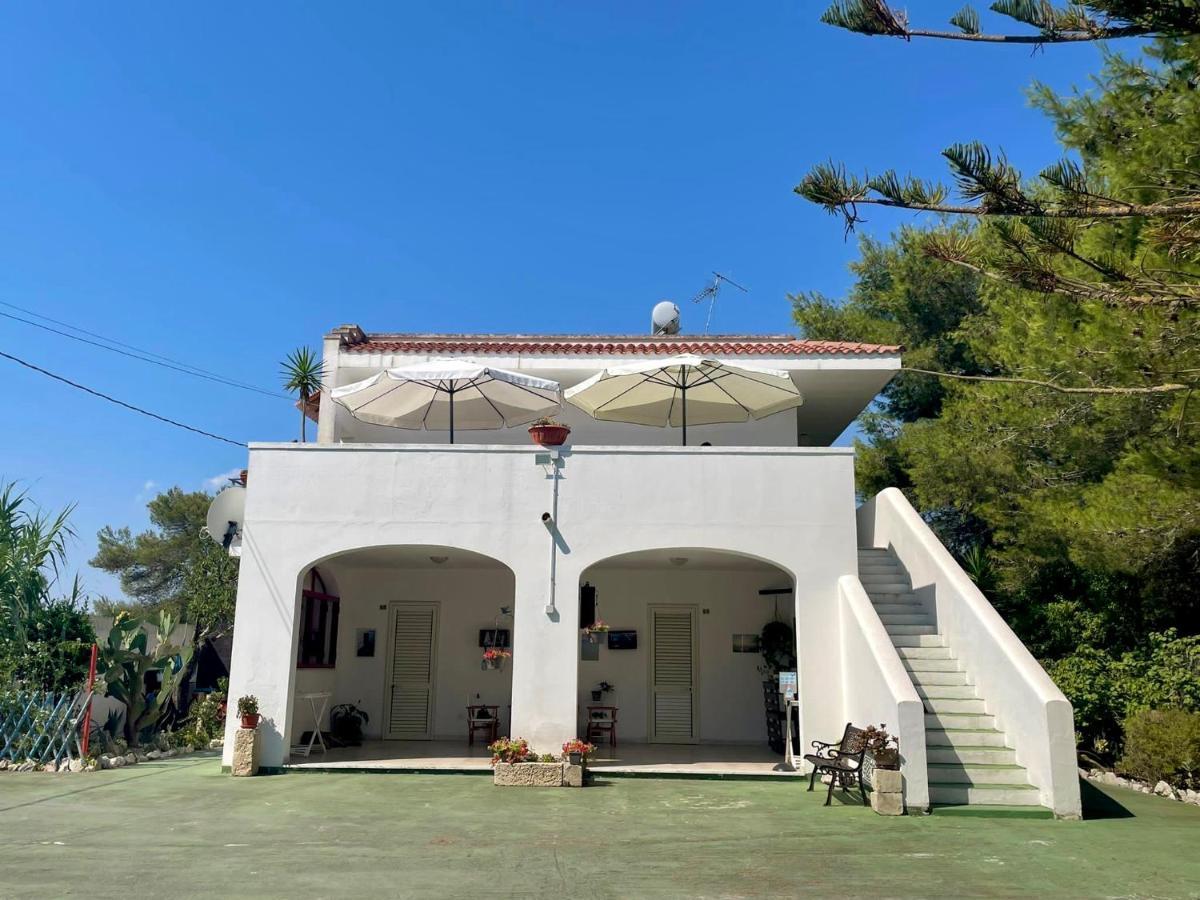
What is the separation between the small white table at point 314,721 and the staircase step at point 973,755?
7.93 m

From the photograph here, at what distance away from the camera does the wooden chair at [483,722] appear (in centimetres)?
1412

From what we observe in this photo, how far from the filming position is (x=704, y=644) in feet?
49.2

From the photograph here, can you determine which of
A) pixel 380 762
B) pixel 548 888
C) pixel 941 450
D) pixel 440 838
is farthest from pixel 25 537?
pixel 941 450

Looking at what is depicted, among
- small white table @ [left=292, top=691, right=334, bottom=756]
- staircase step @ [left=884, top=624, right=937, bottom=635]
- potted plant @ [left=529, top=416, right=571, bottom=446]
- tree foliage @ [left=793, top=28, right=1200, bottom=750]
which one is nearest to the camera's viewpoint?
tree foliage @ [left=793, top=28, right=1200, bottom=750]

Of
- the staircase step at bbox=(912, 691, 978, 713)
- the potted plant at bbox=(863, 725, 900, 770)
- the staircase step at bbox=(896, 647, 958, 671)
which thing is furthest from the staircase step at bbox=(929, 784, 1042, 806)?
the staircase step at bbox=(896, 647, 958, 671)

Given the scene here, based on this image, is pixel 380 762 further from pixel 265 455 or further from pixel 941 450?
pixel 941 450

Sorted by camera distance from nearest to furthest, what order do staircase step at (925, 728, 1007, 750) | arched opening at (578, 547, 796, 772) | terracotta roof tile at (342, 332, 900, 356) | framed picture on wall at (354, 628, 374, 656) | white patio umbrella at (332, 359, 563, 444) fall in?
staircase step at (925, 728, 1007, 750) → white patio umbrella at (332, 359, 563, 444) → arched opening at (578, 547, 796, 772) → framed picture on wall at (354, 628, 374, 656) → terracotta roof tile at (342, 332, 900, 356)

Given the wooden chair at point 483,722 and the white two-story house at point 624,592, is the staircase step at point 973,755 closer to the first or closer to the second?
the white two-story house at point 624,592

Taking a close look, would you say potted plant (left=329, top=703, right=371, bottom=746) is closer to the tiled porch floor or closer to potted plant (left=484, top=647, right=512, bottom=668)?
the tiled porch floor

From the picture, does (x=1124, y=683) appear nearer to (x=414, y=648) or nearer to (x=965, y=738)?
(x=965, y=738)

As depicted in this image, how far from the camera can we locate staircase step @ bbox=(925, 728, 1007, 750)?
9.88 m

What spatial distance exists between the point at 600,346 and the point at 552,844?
31.6ft

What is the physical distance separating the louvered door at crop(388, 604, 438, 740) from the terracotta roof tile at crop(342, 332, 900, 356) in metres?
4.51

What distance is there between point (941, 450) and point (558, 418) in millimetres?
7246
